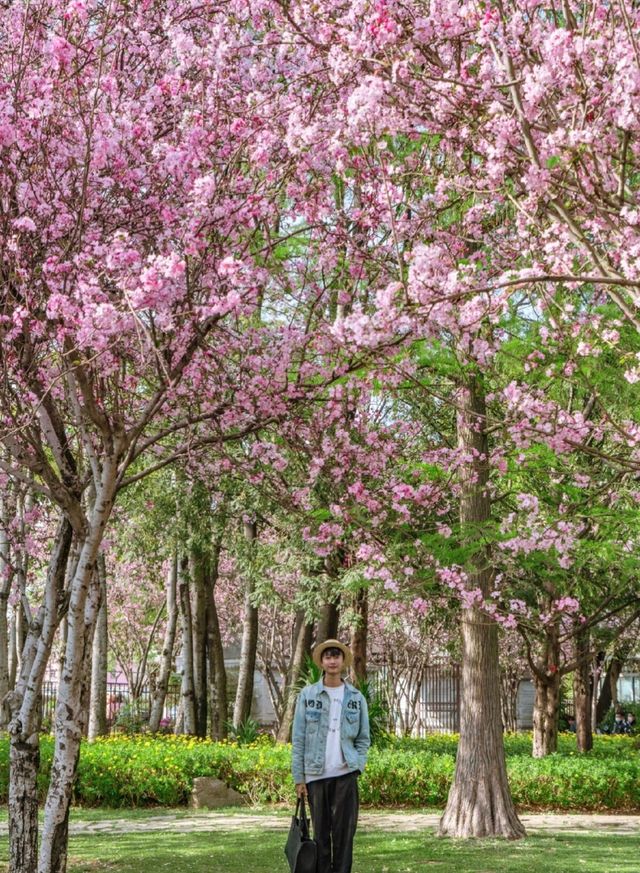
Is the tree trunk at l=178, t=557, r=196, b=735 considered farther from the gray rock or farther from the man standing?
the man standing

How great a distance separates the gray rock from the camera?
14031 mm

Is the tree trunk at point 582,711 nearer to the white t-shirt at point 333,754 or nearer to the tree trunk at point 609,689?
the tree trunk at point 609,689

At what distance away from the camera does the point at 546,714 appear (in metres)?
16.8

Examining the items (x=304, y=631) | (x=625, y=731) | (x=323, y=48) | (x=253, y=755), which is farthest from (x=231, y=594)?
(x=323, y=48)

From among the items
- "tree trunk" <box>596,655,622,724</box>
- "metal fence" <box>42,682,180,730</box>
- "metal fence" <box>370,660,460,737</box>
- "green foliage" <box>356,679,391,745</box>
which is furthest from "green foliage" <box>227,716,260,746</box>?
"tree trunk" <box>596,655,622,724</box>

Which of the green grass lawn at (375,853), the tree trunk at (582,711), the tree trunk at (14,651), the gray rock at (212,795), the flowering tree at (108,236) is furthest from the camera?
the tree trunk at (14,651)

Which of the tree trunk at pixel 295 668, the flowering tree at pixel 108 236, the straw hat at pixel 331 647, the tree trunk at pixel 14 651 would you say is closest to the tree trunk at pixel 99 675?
the tree trunk at pixel 295 668

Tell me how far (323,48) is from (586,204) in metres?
1.91

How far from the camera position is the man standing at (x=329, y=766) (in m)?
6.54

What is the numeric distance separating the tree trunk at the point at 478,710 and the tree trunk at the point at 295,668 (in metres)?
5.66

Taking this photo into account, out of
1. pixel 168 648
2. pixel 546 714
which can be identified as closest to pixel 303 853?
pixel 546 714

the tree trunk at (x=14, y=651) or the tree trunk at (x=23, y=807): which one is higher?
the tree trunk at (x=14, y=651)

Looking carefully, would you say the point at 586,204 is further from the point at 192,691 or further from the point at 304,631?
the point at 192,691

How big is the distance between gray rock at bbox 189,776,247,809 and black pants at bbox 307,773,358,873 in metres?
7.85
